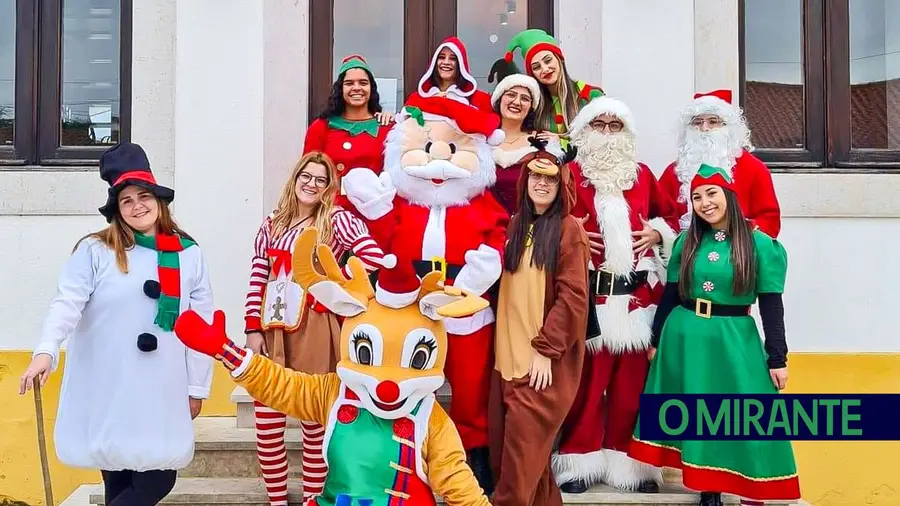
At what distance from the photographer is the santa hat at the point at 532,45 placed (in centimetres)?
432

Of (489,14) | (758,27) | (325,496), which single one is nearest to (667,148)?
(758,27)

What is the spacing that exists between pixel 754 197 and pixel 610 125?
2.85 ft

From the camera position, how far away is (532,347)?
139 inches

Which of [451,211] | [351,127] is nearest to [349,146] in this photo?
[351,127]

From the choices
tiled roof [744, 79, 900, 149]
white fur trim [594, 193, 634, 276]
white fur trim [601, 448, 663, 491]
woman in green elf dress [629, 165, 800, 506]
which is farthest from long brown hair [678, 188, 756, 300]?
tiled roof [744, 79, 900, 149]

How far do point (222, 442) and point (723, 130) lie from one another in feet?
10.1

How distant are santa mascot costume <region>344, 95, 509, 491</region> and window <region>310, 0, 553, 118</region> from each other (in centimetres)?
158

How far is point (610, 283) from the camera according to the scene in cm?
389

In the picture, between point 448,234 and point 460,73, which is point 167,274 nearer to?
point 448,234

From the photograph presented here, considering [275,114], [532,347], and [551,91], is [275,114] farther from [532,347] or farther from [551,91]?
[532,347]

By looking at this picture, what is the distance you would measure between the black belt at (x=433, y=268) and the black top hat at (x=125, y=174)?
1.12m

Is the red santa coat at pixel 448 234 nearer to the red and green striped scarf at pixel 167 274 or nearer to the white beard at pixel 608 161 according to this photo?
the white beard at pixel 608 161

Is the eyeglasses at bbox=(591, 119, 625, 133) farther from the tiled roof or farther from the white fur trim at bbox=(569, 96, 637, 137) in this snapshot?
the tiled roof

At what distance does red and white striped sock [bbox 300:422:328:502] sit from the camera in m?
3.63
